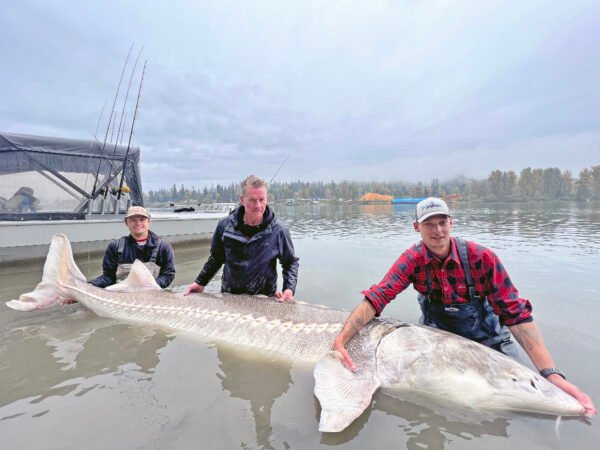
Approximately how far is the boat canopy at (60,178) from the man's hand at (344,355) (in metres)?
8.76

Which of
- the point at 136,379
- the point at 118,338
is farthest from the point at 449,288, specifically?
the point at 118,338

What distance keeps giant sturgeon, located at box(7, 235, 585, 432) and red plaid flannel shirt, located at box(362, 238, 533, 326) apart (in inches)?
13.2

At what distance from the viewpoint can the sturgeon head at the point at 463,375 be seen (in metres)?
2.20

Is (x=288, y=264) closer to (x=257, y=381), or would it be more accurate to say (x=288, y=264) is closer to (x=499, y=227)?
(x=257, y=381)

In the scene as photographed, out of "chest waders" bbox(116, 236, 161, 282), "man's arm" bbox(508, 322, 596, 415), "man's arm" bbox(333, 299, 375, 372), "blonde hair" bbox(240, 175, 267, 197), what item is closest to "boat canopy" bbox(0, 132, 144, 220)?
"chest waders" bbox(116, 236, 161, 282)

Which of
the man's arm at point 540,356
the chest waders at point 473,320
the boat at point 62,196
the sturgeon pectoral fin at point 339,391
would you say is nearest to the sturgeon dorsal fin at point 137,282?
the sturgeon pectoral fin at point 339,391

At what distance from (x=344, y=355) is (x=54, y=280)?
3867 millimetres

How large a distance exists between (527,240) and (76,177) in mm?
15606

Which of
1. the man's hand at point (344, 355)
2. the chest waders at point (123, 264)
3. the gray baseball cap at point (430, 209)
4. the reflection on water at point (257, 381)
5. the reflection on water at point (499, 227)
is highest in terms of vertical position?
the gray baseball cap at point (430, 209)

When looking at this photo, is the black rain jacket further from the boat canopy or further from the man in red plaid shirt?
the boat canopy

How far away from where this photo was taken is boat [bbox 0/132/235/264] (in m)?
7.73

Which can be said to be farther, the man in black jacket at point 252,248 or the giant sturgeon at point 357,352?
the man in black jacket at point 252,248

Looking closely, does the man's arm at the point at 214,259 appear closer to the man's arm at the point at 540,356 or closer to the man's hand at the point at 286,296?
the man's hand at the point at 286,296

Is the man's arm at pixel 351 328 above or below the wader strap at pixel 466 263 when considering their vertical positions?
below
